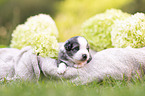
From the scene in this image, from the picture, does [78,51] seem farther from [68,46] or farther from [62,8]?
[62,8]

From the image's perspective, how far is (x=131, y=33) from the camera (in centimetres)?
383

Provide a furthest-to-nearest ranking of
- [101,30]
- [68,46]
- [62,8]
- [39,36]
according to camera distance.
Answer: [62,8] → [101,30] → [39,36] → [68,46]

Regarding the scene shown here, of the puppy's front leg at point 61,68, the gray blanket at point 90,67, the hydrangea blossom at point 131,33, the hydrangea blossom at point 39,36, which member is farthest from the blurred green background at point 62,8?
the puppy's front leg at point 61,68

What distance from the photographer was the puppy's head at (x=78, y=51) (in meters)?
3.32

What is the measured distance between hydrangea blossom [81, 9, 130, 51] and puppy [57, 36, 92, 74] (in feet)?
3.29

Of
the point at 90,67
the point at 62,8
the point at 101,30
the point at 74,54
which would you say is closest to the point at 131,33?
the point at 101,30

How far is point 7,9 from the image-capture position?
10945 mm

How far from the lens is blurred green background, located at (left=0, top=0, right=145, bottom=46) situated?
31.5 ft

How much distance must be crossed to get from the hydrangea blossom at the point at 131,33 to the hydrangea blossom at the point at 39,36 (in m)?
1.16

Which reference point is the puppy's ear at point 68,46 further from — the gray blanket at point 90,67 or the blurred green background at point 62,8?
the blurred green background at point 62,8

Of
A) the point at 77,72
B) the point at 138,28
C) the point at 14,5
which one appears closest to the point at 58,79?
the point at 77,72

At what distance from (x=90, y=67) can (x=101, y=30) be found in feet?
4.26

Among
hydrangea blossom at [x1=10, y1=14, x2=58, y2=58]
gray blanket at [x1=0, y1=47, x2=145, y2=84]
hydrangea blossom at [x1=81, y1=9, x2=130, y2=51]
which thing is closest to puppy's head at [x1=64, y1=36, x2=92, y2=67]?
gray blanket at [x1=0, y1=47, x2=145, y2=84]

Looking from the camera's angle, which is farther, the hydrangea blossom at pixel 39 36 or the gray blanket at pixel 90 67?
the hydrangea blossom at pixel 39 36
